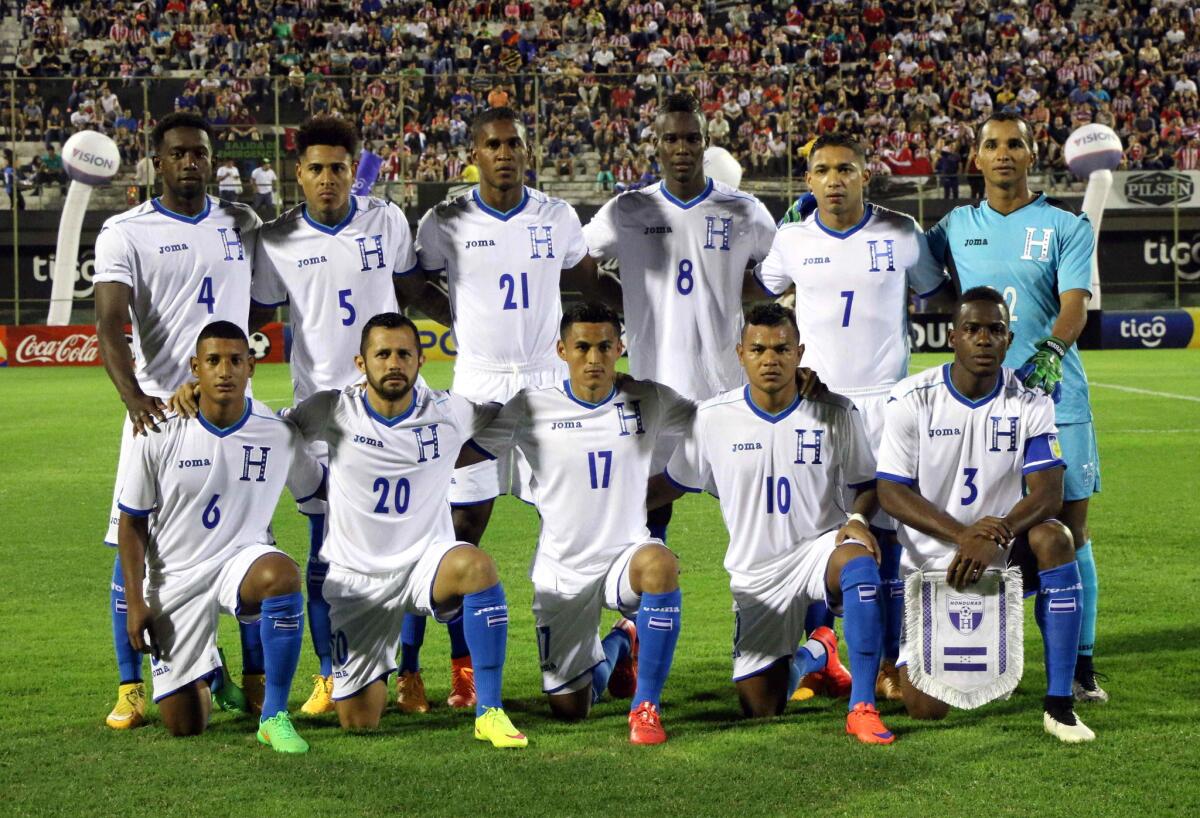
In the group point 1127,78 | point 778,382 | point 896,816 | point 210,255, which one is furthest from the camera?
point 1127,78

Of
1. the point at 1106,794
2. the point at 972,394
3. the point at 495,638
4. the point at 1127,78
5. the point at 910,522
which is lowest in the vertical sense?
the point at 1106,794

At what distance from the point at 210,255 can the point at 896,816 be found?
316 cm

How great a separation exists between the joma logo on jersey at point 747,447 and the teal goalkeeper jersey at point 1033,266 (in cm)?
107

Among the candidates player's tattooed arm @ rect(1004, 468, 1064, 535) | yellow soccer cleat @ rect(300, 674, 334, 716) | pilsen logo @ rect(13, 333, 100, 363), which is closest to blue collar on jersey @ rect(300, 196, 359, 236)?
yellow soccer cleat @ rect(300, 674, 334, 716)

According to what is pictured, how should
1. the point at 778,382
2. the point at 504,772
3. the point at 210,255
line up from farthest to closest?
1. the point at 210,255
2. the point at 778,382
3. the point at 504,772

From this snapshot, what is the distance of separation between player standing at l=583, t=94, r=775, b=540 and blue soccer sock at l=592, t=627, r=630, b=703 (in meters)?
0.54

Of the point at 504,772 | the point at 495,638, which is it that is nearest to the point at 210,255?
the point at 495,638

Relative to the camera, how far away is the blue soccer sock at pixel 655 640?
15.9ft

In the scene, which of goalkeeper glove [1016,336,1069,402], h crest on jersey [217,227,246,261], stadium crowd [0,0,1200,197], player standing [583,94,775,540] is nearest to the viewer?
goalkeeper glove [1016,336,1069,402]

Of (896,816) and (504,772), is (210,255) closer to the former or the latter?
(504,772)

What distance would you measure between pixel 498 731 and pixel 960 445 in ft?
5.98

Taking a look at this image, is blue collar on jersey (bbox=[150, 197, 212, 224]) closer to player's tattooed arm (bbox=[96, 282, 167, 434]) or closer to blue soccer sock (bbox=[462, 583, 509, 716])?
player's tattooed arm (bbox=[96, 282, 167, 434])

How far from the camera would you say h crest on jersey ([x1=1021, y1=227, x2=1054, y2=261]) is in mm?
5449

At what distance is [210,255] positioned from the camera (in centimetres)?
549
